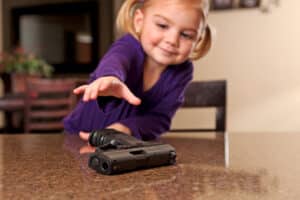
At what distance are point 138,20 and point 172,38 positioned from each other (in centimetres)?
12

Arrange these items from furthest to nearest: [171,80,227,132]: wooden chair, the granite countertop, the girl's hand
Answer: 1. [171,80,227,132]: wooden chair
2. the girl's hand
3. the granite countertop

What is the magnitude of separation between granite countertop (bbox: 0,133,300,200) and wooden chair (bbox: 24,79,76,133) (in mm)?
2191

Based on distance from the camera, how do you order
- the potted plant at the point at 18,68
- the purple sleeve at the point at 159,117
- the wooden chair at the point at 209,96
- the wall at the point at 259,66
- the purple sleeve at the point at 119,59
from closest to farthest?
the purple sleeve at the point at 119,59 < the purple sleeve at the point at 159,117 < the wooden chair at the point at 209,96 < the potted plant at the point at 18,68 < the wall at the point at 259,66

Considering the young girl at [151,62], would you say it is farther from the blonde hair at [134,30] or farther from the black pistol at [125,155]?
the black pistol at [125,155]

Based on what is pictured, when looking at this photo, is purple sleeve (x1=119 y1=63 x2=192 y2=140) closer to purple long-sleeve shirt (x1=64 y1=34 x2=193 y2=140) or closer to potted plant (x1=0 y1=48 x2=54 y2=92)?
purple long-sleeve shirt (x1=64 y1=34 x2=193 y2=140)

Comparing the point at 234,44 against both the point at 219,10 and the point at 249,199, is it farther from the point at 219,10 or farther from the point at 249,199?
the point at 249,199

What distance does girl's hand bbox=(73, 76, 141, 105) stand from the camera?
1.71 ft

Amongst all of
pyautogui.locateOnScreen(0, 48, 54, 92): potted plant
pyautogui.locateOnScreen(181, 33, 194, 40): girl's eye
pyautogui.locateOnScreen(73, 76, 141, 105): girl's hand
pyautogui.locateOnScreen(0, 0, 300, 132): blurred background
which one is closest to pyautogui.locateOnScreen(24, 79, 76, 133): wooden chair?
pyautogui.locateOnScreen(0, 48, 54, 92): potted plant

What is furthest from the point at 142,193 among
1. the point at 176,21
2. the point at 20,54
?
the point at 20,54

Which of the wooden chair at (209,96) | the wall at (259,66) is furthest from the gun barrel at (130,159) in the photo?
the wall at (259,66)

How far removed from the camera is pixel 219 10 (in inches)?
143

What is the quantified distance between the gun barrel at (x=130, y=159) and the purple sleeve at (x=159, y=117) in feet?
0.93

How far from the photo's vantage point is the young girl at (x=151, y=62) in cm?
70

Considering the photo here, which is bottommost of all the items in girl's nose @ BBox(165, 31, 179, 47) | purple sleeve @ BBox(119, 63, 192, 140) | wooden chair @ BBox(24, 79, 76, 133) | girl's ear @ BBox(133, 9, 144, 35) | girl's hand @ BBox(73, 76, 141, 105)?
wooden chair @ BBox(24, 79, 76, 133)
